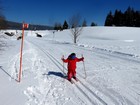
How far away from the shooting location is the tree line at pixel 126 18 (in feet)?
317

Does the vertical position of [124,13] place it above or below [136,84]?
above

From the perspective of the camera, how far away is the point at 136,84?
352 inches

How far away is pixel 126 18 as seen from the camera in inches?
3949

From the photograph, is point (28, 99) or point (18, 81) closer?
point (28, 99)

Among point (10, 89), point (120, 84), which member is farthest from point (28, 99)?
point (120, 84)

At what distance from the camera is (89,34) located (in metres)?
86.9

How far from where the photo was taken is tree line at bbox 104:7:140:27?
96.6 m

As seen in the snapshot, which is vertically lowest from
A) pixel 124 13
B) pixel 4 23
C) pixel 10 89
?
pixel 10 89

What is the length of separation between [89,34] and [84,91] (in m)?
79.9

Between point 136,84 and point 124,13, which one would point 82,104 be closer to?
point 136,84

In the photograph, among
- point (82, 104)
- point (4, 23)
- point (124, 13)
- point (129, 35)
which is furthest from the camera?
point (124, 13)

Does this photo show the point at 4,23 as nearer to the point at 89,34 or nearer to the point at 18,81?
the point at 18,81

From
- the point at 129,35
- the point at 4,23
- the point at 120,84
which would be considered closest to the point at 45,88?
the point at 120,84

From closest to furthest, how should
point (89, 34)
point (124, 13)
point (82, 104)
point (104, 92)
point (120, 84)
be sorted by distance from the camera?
point (82, 104) → point (104, 92) → point (120, 84) → point (89, 34) → point (124, 13)
